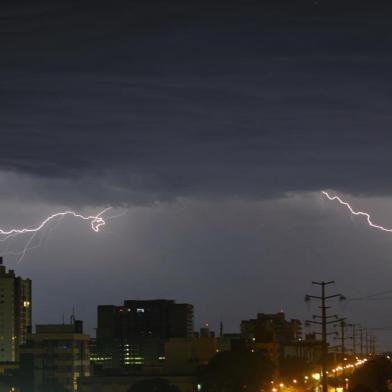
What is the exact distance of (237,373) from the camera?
165875 millimetres

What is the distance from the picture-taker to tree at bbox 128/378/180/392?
168625mm

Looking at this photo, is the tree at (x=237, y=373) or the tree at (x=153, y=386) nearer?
the tree at (x=237, y=373)

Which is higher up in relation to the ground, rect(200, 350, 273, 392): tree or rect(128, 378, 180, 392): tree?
rect(200, 350, 273, 392): tree

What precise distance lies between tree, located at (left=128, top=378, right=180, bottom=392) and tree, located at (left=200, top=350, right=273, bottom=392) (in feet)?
15.1

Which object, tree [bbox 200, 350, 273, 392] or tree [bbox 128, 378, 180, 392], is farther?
tree [bbox 128, 378, 180, 392]

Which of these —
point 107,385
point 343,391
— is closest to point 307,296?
point 343,391

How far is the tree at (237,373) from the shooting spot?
6412 inches

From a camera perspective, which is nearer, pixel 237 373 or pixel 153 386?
pixel 237 373

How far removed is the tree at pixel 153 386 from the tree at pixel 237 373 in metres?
4.61

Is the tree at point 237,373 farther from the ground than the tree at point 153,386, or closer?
farther from the ground

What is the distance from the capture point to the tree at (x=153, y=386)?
553 ft

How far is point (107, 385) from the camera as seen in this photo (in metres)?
186

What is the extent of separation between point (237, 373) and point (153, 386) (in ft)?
37.4

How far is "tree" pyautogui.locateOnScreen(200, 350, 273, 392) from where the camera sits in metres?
163
